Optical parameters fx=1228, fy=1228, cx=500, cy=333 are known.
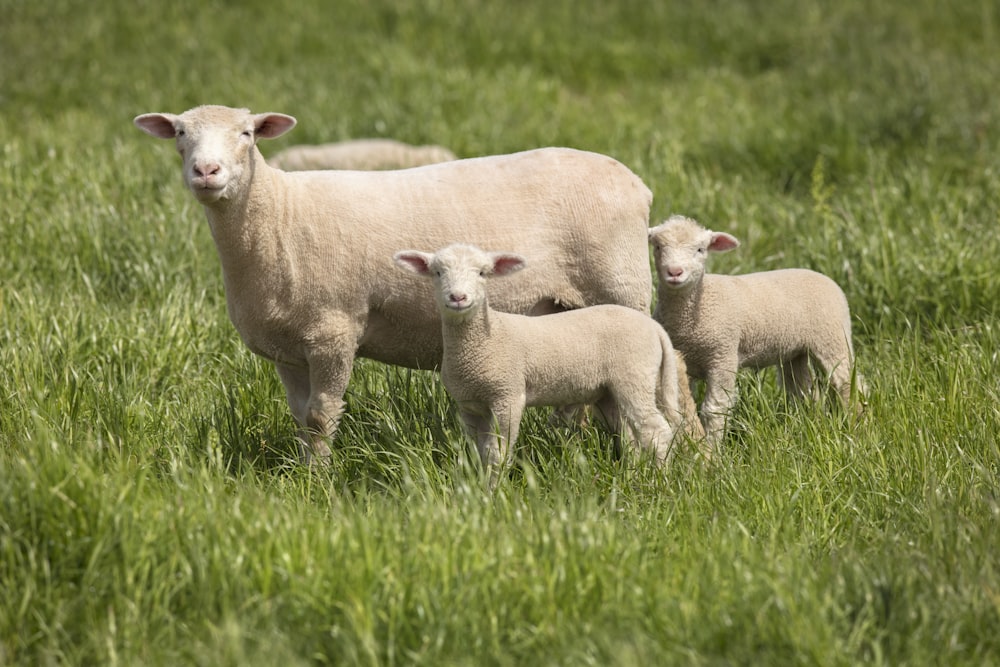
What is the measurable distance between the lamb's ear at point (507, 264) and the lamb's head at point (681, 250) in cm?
63

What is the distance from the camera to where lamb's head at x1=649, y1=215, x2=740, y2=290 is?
418 centimetres

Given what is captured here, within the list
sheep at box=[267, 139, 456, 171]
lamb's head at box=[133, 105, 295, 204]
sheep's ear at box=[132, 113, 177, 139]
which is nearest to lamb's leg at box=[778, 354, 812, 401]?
lamb's head at box=[133, 105, 295, 204]

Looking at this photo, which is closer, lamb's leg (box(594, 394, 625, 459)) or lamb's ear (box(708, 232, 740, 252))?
lamb's leg (box(594, 394, 625, 459))

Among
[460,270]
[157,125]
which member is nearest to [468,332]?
[460,270]

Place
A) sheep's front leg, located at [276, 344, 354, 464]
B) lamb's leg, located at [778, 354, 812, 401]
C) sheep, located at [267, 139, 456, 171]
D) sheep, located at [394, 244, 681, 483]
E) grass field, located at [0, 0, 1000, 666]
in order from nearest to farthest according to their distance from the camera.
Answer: grass field, located at [0, 0, 1000, 666] < sheep, located at [394, 244, 681, 483] < sheep's front leg, located at [276, 344, 354, 464] < lamb's leg, located at [778, 354, 812, 401] < sheep, located at [267, 139, 456, 171]

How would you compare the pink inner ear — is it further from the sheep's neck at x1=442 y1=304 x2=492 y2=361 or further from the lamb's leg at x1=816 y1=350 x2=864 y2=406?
the lamb's leg at x1=816 y1=350 x2=864 y2=406

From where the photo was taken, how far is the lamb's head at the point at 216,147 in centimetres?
370

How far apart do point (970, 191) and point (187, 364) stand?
4.57 metres

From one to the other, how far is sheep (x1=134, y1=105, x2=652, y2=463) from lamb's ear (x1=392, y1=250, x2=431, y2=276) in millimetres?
350

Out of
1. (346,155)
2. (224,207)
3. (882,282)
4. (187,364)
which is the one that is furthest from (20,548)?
(346,155)

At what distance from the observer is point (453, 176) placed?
437 centimetres

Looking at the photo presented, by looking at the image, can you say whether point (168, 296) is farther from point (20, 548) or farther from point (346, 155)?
point (346, 155)

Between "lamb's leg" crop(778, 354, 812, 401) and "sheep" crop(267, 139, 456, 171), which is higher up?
"lamb's leg" crop(778, 354, 812, 401)

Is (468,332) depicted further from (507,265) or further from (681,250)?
(681,250)
